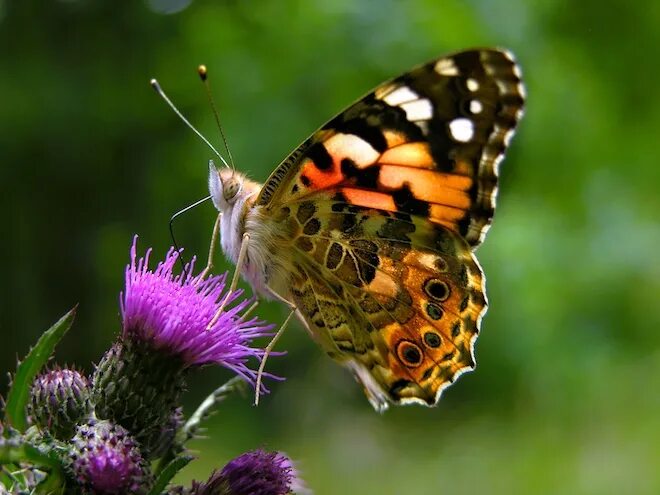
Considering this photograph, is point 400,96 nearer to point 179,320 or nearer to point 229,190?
→ point 229,190

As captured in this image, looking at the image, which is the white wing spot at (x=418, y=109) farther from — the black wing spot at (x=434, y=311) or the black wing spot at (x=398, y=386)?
the black wing spot at (x=398, y=386)

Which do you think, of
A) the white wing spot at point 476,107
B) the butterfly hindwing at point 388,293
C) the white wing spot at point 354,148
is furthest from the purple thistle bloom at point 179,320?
the white wing spot at point 476,107

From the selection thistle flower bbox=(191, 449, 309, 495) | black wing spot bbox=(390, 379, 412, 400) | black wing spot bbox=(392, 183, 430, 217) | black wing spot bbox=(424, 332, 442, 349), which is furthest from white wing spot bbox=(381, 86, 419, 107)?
thistle flower bbox=(191, 449, 309, 495)

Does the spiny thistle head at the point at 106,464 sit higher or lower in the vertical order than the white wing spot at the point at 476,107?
lower

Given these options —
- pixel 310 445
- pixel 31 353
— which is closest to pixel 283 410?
pixel 310 445

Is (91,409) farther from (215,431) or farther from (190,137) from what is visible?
(215,431)

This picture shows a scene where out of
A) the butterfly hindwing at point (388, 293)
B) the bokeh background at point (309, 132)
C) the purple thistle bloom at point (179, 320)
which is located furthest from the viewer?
the bokeh background at point (309, 132)

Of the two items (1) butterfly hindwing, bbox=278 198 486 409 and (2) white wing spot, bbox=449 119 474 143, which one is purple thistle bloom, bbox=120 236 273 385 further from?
(2) white wing spot, bbox=449 119 474 143
